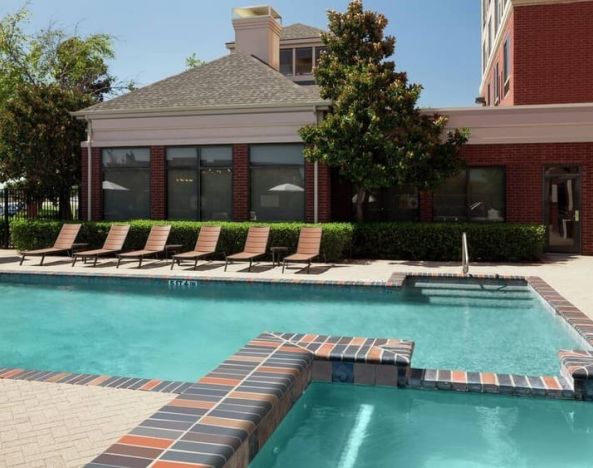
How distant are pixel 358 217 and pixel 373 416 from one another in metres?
12.5

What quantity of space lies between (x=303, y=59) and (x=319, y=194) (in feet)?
117

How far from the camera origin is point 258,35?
22.9m

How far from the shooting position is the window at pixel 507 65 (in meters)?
21.4

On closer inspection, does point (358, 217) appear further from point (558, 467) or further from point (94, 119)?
point (558, 467)

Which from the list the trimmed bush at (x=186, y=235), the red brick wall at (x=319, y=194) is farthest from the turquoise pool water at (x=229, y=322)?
the red brick wall at (x=319, y=194)

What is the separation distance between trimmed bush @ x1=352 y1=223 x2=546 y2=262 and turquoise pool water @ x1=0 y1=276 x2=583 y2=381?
4.07 metres

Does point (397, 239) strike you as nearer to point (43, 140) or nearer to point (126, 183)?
point (126, 183)

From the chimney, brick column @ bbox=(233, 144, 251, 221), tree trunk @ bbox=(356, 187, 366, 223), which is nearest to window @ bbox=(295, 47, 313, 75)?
the chimney

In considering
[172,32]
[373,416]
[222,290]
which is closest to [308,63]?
[172,32]

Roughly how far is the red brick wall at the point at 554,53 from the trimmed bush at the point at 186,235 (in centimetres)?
917

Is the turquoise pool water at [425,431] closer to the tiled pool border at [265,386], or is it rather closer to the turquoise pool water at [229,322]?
the tiled pool border at [265,386]

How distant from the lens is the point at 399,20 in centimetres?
1873

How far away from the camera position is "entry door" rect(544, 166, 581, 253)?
1684cm

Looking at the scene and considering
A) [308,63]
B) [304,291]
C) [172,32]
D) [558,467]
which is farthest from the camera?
[308,63]
